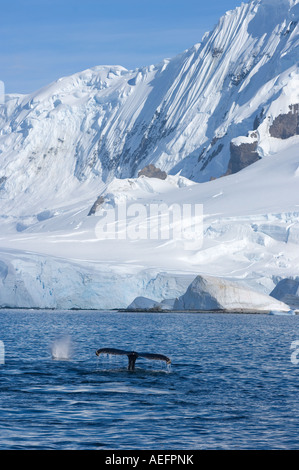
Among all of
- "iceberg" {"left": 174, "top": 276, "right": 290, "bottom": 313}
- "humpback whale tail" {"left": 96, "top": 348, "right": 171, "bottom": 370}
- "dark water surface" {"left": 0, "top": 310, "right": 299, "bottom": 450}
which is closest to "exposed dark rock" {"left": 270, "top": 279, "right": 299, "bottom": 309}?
"iceberg" {"left": 174, "top": 276, "right": 290, "bottom": 313}

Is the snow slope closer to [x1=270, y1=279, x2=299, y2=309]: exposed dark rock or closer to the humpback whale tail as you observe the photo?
[x1=270, y1=279, x2=299, y2=309]: exposed dark rock

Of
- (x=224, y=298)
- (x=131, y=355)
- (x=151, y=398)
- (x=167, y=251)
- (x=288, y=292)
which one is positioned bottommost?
(x=151, y=398)

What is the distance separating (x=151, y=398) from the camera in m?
32.2

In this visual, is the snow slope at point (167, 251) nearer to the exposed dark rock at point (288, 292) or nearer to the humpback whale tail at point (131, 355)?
the exposed dark rock at point (288, 292)

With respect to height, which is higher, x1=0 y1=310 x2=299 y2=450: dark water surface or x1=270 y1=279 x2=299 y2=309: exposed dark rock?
x1=270 y1=279 x2=299 y2=309: exposed dark rock

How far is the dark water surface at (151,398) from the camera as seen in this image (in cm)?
2511

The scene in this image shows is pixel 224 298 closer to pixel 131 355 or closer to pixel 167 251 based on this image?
pixel 167 251

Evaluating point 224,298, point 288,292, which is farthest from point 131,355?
point 288,292

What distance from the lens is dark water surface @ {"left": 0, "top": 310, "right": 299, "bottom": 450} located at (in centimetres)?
2511

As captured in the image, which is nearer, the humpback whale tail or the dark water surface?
the dark water surface

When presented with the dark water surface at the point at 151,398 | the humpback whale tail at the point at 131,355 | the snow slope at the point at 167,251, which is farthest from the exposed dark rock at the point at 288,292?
the humpback whale tail at the point at 131,355

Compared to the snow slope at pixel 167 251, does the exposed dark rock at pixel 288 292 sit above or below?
below

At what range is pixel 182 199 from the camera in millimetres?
179750
